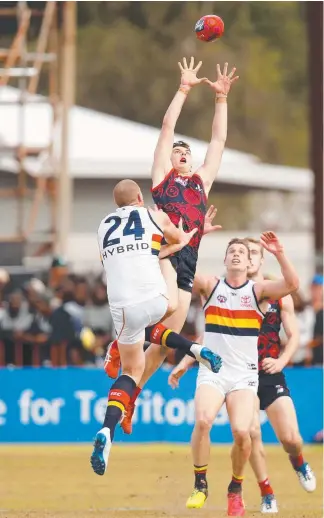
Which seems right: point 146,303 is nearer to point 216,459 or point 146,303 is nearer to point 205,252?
point 216,459

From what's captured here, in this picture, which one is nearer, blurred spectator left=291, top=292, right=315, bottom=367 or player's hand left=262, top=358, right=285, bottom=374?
player's hand left=262, top=358, right=285, bottom=374

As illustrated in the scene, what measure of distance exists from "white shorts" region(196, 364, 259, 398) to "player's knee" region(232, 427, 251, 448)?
1.40 ft

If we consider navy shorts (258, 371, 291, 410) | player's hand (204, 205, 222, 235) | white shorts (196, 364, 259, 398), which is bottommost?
navy shorts (258, 371, 291, 410)

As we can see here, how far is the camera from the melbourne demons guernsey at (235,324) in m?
13.2

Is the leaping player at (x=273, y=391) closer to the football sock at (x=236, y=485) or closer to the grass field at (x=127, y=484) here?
the grass field at (x=127, y=484)

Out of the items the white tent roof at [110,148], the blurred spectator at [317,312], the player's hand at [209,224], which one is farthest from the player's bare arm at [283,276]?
the white tent roof at [110,148]

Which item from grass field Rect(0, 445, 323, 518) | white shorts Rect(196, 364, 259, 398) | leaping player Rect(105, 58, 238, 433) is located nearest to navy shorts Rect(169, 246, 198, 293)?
leaping player Rect(105, 58, 238, 433)

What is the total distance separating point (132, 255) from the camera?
38.0 feet

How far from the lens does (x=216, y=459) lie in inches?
753

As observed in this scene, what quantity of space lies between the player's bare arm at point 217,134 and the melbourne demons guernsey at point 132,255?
1.06m

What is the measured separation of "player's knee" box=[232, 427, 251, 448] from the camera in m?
12.8

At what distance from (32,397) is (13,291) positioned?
2.33 metres

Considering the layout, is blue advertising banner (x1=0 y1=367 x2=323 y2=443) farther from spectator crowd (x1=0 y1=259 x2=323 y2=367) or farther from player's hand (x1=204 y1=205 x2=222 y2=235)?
player's hand (x1=204 y1=205 x2=222 y2=235)

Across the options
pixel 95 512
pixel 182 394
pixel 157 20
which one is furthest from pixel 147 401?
pixel 157 20
